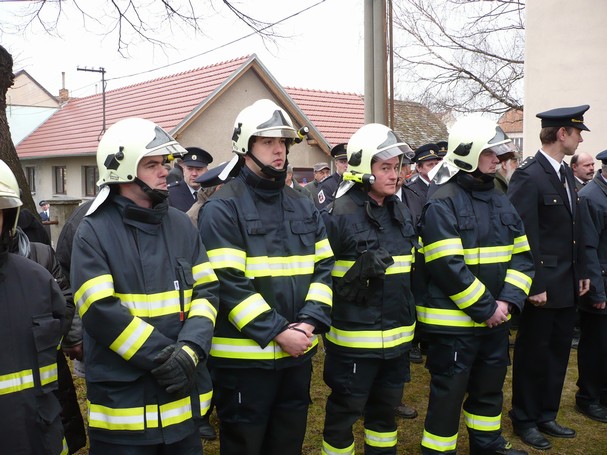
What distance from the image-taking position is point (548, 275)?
4605mm

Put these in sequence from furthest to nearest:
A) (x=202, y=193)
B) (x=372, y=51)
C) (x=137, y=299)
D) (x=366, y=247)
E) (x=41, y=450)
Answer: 1. (x=372, y=51)
2. (x=202, y=193)
3. (x=366, y=247)
4. (x=137, y=299)
5. (x=41, y=450)

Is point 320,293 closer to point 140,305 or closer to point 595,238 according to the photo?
point 140,305

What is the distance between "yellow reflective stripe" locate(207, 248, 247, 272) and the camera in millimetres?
3178

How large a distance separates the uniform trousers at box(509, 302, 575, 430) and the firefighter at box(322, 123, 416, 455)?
4.66 feet

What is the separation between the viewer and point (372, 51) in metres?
7.79

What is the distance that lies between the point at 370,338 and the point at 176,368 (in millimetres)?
1402

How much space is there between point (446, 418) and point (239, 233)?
75.5 inches

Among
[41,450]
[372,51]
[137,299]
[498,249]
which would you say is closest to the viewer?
[41,450]

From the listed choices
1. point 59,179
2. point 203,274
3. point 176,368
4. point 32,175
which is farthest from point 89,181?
point 176,368

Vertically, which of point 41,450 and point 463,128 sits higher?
point 463,128

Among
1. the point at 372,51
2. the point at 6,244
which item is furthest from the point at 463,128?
the point at 372,51

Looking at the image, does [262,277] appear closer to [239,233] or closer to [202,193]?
[239,233]

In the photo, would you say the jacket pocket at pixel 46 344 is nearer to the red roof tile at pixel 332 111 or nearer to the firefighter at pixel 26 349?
the firefighter at pixel 26 349

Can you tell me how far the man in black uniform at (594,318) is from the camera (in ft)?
16.3
